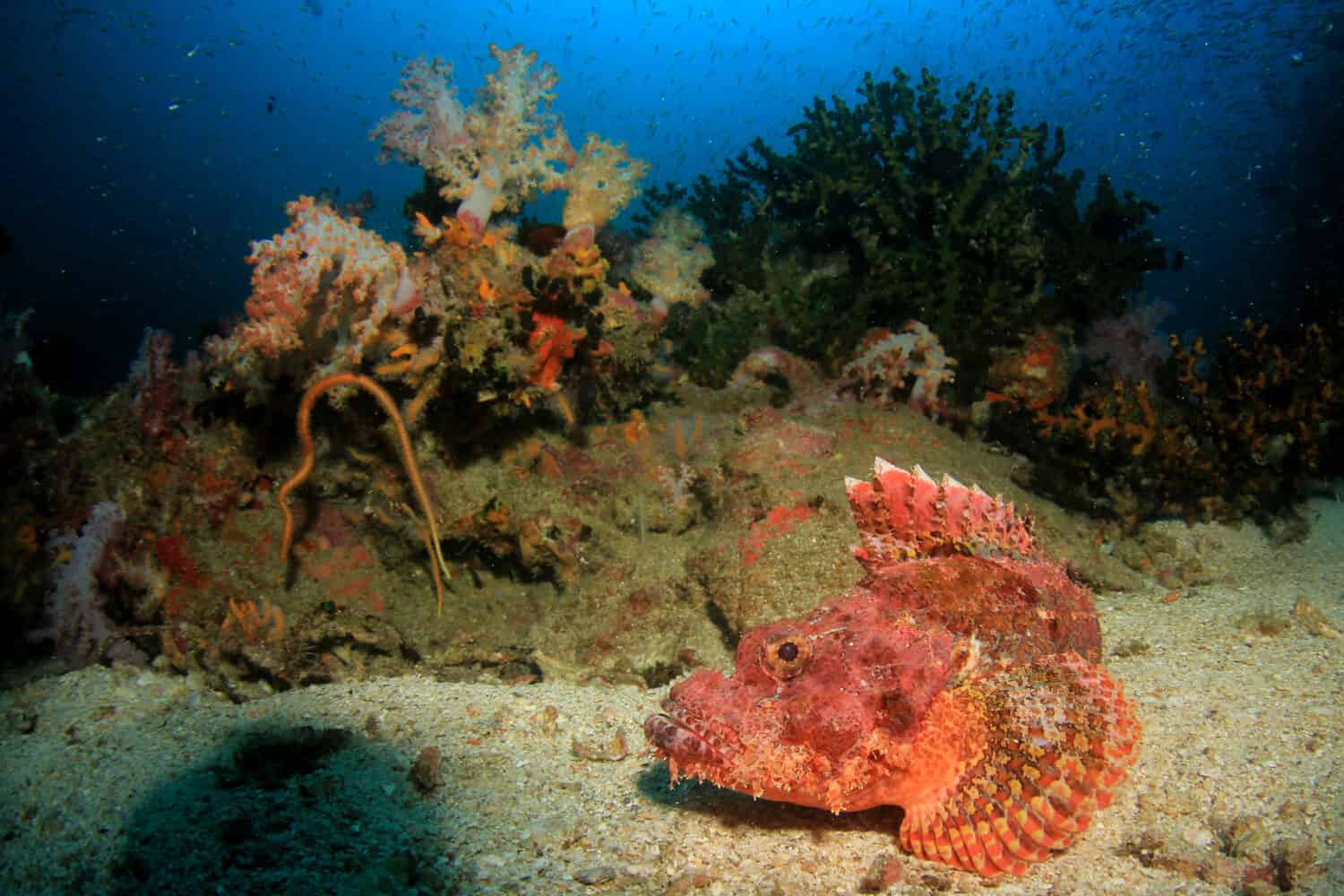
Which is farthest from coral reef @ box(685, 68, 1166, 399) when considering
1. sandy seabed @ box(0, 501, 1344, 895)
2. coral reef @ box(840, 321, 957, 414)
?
sandy seabed @ box(0, 501, 1344, 895)

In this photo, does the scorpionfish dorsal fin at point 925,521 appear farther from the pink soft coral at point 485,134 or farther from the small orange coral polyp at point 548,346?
the pink soft coral at point 485,134

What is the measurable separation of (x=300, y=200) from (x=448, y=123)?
8.57 ft

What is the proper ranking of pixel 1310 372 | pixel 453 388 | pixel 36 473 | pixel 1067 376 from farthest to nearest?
pixel 1067 376
pixel 1310 372
pixel 453 388
pixel 36 473

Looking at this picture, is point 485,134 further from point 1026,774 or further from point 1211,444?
point 1211,444

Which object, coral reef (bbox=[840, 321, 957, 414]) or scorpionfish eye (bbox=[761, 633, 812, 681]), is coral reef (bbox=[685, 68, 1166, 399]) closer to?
coral reef (bbox=[840, 321, 957, 414])

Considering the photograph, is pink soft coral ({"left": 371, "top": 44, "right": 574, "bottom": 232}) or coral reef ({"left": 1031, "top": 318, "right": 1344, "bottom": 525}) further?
pink soft coral ({"left": 371, "top": 44, "right": 574, "bottom": 232})

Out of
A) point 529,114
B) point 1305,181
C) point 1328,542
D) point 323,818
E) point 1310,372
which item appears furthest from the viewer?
point 1305,181

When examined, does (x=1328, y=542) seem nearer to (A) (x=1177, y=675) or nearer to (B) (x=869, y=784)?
(A) (x=1177, y=675)

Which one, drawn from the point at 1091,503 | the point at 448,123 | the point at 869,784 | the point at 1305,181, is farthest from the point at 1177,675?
the point at 1305,181

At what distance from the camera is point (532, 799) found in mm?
2707

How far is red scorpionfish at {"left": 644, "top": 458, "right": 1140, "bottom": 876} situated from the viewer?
2.17 m

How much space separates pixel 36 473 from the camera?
4379mm

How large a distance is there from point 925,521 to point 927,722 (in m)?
0.94

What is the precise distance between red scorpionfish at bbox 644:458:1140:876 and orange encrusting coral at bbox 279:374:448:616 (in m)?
3.15
